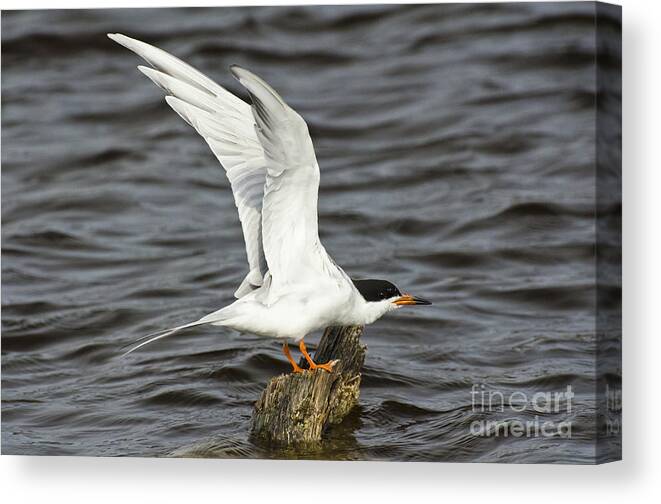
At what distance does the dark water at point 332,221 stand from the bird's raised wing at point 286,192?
0.37 meters

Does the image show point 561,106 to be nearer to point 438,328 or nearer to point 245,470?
point 438,328

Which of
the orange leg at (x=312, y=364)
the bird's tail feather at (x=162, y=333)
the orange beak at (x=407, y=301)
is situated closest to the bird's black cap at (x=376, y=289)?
the orange beak at (x=407, y=301)

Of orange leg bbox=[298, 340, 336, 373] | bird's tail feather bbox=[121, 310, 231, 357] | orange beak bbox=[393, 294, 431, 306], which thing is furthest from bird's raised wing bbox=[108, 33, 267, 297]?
orange beak bbox=[393, 294, 431, 306]

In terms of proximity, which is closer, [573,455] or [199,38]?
[573,455]

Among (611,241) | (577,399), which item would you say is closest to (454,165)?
(611,241)

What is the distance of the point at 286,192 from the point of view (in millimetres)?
5188

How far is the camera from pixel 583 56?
539 centimetres

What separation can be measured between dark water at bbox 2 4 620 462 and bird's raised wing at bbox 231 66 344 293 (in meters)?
0.37

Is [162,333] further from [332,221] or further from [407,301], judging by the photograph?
[407,301]

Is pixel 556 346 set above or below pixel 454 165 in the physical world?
below

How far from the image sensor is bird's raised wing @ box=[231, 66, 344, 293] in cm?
487

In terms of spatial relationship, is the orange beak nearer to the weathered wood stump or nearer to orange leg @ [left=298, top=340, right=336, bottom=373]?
the weathered wood stump

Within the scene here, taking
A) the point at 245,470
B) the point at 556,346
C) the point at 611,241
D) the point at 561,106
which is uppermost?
the point at 561,106

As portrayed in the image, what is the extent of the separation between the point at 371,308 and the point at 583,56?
1.33m
